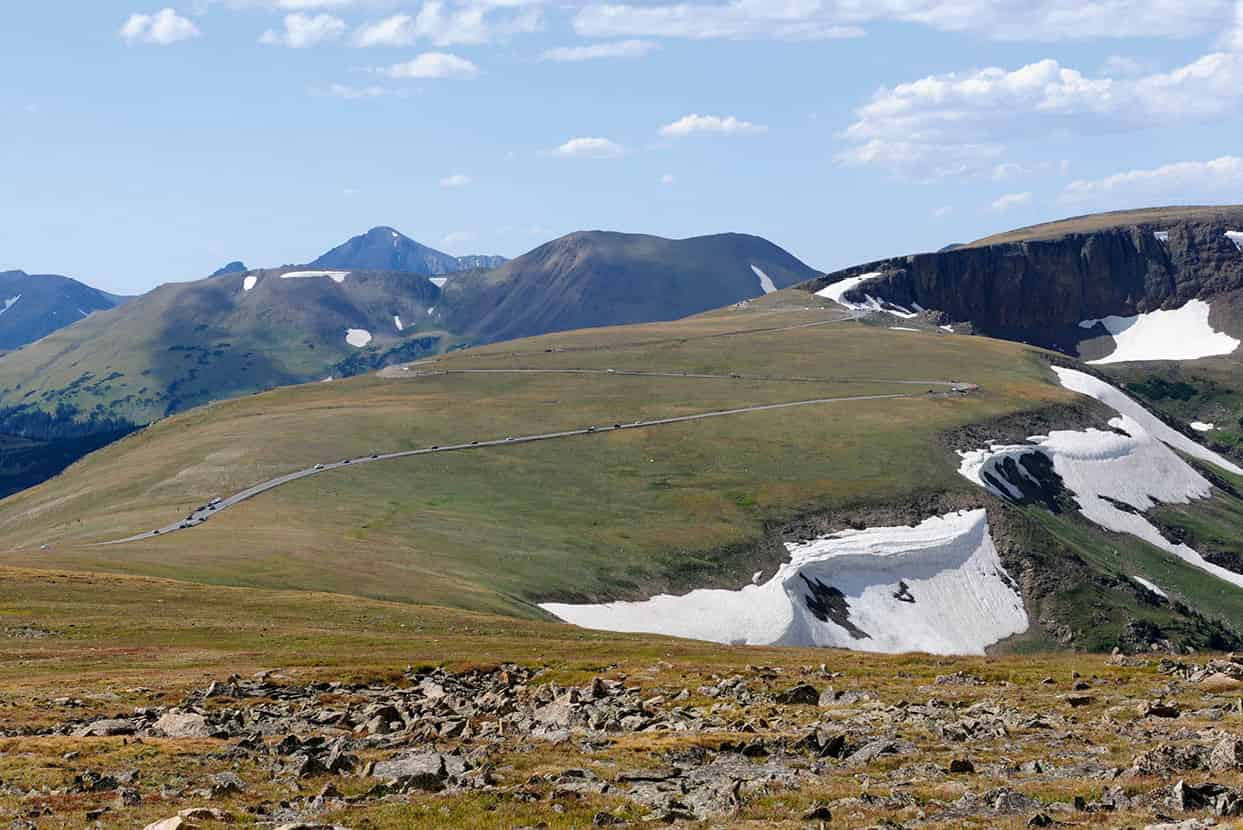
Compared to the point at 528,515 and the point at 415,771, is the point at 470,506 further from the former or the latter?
the point at 415,771

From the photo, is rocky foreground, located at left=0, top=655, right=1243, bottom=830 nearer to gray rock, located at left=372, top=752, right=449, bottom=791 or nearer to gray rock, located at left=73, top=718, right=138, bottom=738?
gray rock, located at left=372, top=752, right=449, bottom=791

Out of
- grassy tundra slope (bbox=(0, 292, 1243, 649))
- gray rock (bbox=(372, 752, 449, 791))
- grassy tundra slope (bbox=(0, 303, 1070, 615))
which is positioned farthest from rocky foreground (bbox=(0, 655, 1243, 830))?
grassy tundra slope (bbox=(0, 303, 1070, 615))

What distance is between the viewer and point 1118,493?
193 metres

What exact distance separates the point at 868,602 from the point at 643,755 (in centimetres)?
10778

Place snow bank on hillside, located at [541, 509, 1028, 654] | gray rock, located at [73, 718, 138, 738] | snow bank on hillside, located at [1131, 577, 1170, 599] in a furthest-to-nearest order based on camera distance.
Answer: snow bank on hillside, located at [1131, 577, 1170, 599] → snow bank on hillside, located at [541, 509, 1028, 654] → gray rock, located at [73, 718, 138, 738]

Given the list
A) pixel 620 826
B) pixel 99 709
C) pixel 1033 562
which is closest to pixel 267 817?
pixel 620 826

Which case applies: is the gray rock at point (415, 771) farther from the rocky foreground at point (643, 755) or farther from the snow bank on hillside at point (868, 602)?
the snow bank on hillside at point (868, 602)

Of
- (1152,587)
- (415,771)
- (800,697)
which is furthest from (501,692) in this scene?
(1152,587)

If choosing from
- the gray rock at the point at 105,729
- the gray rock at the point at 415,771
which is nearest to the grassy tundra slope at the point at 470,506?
the gray rock at the point at 105,729

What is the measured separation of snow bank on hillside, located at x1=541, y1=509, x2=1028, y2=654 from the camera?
125438 mm

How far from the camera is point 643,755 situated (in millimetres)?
39844

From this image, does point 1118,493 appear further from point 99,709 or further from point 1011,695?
point 99,709

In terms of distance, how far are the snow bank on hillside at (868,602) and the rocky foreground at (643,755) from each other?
207 feet

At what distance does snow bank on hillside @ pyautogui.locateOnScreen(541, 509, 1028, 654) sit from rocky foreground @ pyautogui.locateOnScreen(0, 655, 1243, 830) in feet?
207
